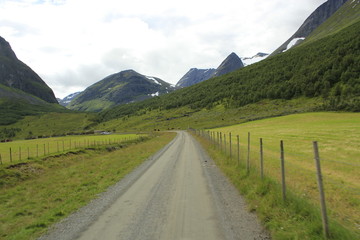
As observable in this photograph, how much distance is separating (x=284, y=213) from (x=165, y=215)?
4.10 metres

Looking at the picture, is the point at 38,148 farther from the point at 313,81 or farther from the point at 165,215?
the point at 313,81

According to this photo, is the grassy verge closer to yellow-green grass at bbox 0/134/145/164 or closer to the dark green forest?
yellow-green grass at bbox 0/134/145/164

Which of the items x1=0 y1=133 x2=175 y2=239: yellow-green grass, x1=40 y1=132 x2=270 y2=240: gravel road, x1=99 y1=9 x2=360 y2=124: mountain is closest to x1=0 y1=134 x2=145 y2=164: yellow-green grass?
x1=0 y1=133 x2=175 y2=239: yellow-green grass

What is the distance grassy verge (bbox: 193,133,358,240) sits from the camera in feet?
19.4

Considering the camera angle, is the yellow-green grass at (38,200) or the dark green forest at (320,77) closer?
the yellow-green grass at (38,200)

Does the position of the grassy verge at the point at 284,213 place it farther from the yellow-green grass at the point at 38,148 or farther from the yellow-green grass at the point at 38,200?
the yellow-green grass at the point at 38,148

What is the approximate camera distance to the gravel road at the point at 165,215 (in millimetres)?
6746

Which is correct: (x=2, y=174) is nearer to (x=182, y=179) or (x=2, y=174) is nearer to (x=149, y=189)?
(x=149, y=189)

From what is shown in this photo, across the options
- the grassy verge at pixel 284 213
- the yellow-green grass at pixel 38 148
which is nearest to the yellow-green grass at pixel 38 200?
the grassy verge at pixel 284 213

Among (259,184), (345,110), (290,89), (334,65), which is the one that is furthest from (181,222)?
(334,65)

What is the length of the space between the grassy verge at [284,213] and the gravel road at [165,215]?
397 mm

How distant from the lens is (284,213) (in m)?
7.50

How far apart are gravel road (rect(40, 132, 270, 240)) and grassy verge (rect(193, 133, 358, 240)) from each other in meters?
0.40

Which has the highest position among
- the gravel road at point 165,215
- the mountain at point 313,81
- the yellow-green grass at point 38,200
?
the mountain at point 313,81
